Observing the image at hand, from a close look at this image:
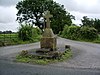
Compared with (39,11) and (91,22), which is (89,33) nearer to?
(39,11)

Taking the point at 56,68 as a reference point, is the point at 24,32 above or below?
above

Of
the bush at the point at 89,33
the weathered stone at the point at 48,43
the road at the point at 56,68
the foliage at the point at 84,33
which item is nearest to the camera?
the road at the point at 56,68

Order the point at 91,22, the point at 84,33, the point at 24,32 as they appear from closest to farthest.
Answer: the point at 24,32 → the point at 84,33 → the point at 91,22

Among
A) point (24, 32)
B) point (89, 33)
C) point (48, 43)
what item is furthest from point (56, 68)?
point (89, 33)

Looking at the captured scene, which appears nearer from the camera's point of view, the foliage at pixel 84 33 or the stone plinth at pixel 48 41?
the stone plinth at pixel 48 41

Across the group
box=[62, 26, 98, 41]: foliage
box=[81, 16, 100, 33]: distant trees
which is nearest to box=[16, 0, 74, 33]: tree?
box=[81, 16, 100, 33]: distant trees

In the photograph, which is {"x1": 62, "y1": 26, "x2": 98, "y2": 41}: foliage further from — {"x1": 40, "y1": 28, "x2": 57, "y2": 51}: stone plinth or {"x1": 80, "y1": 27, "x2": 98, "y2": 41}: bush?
{"x1": 40, "y1": 28, "x2": 57, "y2": 51}: stone plinth

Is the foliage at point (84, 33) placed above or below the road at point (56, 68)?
above

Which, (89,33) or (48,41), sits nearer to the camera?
(48,41)

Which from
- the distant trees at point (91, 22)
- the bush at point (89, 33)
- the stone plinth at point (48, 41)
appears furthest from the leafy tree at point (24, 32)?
the distant trees at point (91, 22)

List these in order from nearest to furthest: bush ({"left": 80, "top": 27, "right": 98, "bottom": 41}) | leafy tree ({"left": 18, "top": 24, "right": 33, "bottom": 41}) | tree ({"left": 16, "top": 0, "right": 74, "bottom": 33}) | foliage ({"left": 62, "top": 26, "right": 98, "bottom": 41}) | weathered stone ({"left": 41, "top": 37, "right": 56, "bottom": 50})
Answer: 1. weathered stone ({"left": 41, "top": 37, "right": 56, "bottom": 50})
2. leafy tree ({"left": 18, "top": 24, "right": 33, "bottom": 41})
3. bush ({"left": 80, "top": 27, "right": 98, "bottom": 41})
4. foliage ({"left": 62, "top": 26, "right": 98, "bottom": 41})
5. tree ({"left": 16, "top": 0, "right": 74, "bottom": 33})

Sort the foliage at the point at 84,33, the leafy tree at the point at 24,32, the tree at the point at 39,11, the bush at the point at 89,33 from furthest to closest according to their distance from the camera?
the tree at the point at 39,11
the foliage at the point at 84,33
the bush at the point at 89,33
the leafy tree at the point at 24,32

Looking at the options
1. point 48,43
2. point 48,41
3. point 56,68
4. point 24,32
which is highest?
point 24,32

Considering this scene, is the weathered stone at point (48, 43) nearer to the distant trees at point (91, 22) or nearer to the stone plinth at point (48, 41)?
the stone plinth at point (48, 41)
